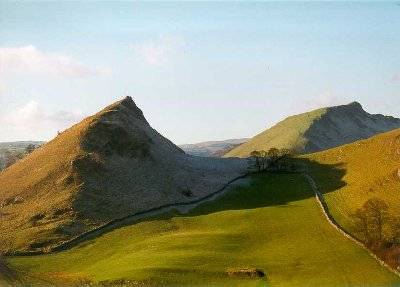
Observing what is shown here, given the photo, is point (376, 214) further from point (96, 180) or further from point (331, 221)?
point (96, 180)

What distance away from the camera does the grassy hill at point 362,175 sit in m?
95.6

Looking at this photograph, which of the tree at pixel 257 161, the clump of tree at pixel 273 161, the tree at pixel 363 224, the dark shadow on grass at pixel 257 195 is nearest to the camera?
the tree at pixel 363 224

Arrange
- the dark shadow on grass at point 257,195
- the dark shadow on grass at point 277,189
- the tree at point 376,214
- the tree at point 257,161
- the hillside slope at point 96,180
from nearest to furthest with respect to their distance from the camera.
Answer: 1. the tree at point 376,214
2. the hillside slope at point 96,180
3. the dark shadow on grass at point 257,195
4. the dark shadow on grass at point 277,189
5. the tree at point 257,161

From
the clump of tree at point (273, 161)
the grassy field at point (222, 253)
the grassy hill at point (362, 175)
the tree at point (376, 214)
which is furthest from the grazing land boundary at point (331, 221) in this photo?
the clump of tree at point (273, 161)

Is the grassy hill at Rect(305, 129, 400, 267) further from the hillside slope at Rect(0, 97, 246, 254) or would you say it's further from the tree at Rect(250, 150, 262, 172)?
the hillside slope at Rect(0, 97, 246, 254)

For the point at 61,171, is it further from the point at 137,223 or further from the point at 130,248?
the point at 130,248

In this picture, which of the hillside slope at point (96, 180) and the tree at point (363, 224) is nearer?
the tree at point (363, 224)

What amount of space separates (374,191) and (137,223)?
42972 millimetres

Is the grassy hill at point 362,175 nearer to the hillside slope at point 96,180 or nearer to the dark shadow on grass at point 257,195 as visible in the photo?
the dark shadow on grass at point 257,195

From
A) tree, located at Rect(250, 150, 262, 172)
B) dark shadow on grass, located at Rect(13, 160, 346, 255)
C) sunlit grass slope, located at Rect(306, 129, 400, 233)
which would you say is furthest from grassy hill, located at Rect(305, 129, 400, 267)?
tree, located at Rect(250, 150, 262, 172)

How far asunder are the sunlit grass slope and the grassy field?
529cm

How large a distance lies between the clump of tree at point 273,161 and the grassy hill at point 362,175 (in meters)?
8.01

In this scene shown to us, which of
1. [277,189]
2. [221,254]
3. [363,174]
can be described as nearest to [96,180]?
[277,189]

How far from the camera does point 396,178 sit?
100688mm
